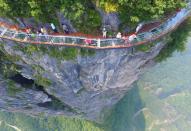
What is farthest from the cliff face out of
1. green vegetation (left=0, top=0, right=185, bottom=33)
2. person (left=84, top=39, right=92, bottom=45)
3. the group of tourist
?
green vegetation (left=0, top=0, right=185, bottom=33)

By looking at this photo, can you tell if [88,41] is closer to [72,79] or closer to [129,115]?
[72,79]

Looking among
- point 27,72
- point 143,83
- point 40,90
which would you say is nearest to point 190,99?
point 143,83

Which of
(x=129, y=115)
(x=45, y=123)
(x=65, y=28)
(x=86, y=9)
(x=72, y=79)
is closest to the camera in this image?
(x=86, y=9)

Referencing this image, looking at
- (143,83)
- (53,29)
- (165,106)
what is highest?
(53,29)

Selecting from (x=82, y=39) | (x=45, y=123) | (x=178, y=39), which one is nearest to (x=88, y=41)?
(x=82, y=39)

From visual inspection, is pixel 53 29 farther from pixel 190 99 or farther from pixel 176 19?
pixel 190 99

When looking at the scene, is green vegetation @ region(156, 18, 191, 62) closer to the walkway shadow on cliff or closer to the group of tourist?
the group of tourist
